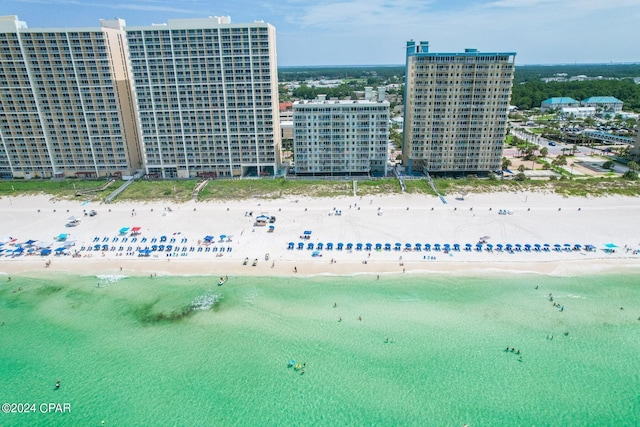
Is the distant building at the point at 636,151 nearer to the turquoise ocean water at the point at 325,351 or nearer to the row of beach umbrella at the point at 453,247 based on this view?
the row of beach umbrella at the point at 453,247

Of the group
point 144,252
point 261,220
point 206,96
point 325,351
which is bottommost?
point 325,351

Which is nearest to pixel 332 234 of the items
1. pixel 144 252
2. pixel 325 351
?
pixel 325 351

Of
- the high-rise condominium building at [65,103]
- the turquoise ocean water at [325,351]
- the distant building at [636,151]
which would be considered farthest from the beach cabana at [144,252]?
the distant building at [636,151]

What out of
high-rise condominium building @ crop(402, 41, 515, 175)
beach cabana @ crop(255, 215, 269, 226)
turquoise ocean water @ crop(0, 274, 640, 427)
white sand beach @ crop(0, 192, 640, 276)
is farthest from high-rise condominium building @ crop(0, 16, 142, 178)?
high-rise condominium building @ crop(402, 41, 515, 175)

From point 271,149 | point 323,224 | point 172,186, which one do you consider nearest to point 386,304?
point 323,224

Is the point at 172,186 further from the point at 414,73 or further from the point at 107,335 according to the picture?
the point at 414,73

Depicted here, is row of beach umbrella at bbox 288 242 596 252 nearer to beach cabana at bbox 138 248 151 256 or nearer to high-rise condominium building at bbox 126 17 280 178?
beach cabana at bbox 138 248 151 256

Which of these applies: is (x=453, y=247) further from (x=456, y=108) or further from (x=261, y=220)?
(x=456, y=108)
